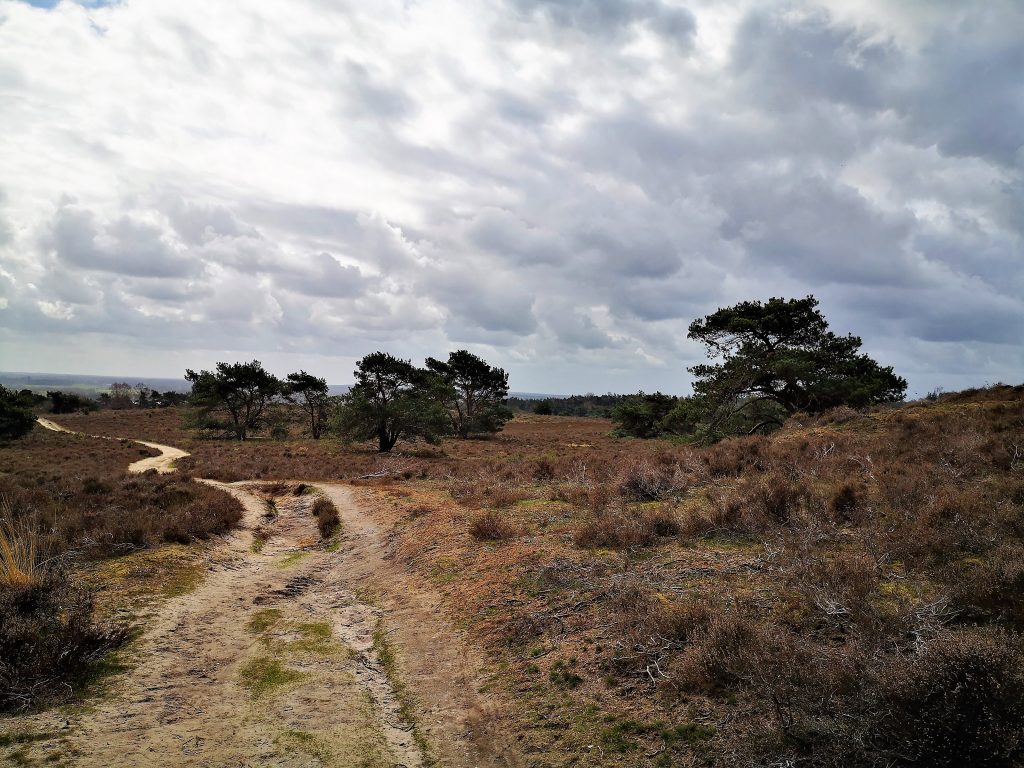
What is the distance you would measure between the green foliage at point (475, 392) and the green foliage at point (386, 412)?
1834cm

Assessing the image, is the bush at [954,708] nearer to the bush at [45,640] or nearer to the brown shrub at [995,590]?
the brown shrub at [995,590]

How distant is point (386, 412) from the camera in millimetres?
42375

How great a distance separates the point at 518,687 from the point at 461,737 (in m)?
0.87

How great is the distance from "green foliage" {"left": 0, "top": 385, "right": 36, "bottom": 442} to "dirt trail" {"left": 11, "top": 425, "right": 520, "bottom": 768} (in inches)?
2352

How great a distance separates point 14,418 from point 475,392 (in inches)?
1956

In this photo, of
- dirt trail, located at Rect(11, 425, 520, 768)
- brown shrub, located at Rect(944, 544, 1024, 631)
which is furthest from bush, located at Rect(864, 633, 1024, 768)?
dirt trail, located at Rect(11, 425, 520, 768)

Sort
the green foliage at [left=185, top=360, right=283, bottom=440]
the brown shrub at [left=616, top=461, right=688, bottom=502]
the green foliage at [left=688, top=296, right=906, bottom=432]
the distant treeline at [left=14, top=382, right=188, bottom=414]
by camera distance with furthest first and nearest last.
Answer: the distant treeline at [left=14, top=382, right=188, bottom=414] → the green foliage at [left=185, top=360, right=283, bottom=440] → the green foliage at [left=688, top=296, right=906, bottom=432] → the brown shrub at [left=616, top=461, right=688, bottom=502]

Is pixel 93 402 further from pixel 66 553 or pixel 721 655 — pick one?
pixel 721 655

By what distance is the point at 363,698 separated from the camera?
5977mm

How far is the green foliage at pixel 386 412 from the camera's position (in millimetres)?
42156

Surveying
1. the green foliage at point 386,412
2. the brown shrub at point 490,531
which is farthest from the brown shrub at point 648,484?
the green foliage at point 386,412

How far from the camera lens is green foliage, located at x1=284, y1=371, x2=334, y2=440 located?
65938 millimetres

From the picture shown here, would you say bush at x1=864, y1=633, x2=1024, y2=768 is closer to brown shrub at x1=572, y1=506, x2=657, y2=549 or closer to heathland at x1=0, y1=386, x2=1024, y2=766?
heathland at x1=0, y1=386, x2=1024, y2=766

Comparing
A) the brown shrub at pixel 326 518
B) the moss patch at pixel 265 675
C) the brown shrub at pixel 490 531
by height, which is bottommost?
the brown shrub at pixel 326 518
